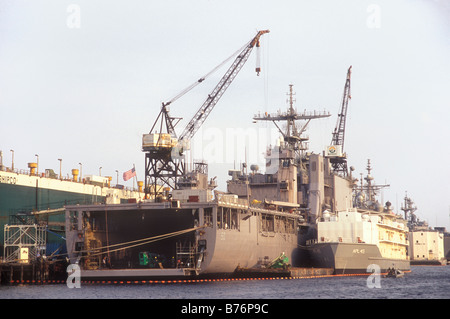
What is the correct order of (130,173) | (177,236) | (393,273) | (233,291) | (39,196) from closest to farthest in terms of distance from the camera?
(233,291), (177,236), (393,273), (130,173), (39,196)

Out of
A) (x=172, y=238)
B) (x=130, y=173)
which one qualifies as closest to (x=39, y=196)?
(x=130, y=173)

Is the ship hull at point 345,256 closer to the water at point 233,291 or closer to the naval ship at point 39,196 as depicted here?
the water at point 233,291

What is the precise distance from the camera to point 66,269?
229 feet

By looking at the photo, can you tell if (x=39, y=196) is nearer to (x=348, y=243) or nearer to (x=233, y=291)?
(x=348, y=243)

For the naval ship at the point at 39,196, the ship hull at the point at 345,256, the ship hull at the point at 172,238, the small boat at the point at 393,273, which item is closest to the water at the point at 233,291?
the ship hull at the point at 172,238

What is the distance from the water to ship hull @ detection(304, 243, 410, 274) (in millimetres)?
11190

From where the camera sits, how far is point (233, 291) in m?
54.1

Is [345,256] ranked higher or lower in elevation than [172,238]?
lower

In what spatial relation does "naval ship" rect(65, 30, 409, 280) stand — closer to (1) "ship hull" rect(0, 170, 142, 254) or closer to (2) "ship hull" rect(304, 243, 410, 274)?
(2) "ship hull" rect(304, 243, 410, 274)

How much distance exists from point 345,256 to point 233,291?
26907 millimetres

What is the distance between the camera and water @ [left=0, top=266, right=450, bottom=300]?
50750mm

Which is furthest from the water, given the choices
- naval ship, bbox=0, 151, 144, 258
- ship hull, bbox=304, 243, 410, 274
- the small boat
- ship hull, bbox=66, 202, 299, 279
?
naval ship, bbox=0, 151, 144, 258

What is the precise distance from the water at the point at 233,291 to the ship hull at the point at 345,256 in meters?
11.2
